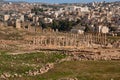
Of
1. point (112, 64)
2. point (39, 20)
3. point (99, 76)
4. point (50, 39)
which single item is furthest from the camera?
point (39, 20)

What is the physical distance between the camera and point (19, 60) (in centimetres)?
4881

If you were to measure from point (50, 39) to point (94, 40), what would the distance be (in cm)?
1147

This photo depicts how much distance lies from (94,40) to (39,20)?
6608cm

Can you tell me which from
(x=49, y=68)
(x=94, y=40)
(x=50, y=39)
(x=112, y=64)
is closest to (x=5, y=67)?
(x=49, y=68)

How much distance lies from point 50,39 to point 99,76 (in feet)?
138

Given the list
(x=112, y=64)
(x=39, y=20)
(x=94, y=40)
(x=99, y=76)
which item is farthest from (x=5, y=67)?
(x=39, y=20)

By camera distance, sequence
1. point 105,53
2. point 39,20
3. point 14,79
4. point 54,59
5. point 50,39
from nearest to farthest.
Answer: point 14,79 → point 54,59 → point 105,53 → point 50,39 → point 39,20

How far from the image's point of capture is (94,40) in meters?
88.8

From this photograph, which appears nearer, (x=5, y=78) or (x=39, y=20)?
(x=5, y=78)

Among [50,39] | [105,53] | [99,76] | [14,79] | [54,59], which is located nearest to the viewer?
[14,79]

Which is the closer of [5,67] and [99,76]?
[99,76]

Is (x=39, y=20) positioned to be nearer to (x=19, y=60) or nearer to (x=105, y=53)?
(x=105, y=53)

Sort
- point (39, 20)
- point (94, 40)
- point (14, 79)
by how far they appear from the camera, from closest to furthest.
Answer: point (14, 79) < point (94, 40) < point (39, 20)

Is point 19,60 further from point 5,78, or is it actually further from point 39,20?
point 39,20
